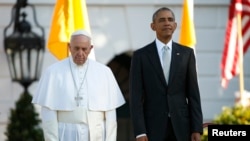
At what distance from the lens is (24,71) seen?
13.7 meters

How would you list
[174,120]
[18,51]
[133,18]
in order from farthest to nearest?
[133,18] < [18,51] < [174,120]

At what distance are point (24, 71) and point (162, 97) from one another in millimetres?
5367

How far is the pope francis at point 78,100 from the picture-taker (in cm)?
861

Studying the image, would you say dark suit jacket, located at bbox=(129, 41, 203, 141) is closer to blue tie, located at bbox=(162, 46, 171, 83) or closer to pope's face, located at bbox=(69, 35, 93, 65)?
blue tie, located at bbox=(162, 46, 171, 83)

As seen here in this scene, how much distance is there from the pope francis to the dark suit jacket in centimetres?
28

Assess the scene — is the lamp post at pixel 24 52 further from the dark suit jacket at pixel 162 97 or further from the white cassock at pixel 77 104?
the dark suit jacket at pixel 162 97

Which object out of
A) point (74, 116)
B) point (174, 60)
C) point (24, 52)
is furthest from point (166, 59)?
point (24, 52)

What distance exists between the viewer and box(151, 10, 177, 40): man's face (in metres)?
8.50

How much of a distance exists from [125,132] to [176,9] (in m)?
1.80

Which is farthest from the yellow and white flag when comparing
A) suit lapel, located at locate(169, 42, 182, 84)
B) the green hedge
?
suit lapel, located at locate(169, 42, 182, 84)

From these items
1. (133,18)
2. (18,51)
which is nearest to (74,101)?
(18,51)

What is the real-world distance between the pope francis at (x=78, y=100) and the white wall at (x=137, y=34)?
5475mm

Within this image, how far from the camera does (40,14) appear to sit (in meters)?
14.4

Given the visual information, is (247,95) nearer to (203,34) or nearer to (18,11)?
(203,34)
